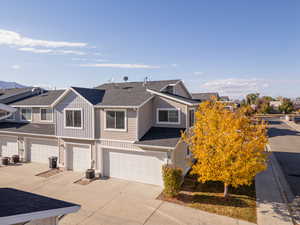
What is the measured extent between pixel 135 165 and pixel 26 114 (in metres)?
14.6

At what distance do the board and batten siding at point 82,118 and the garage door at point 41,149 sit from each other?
2.31 meters

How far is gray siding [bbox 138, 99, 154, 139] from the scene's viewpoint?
14359 millimetres

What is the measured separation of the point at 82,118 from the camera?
15.8 metres

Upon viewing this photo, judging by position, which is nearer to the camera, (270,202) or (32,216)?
(32,216)

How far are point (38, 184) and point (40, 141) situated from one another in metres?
5.87

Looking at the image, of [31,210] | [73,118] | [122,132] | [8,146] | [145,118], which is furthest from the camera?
[8,146]

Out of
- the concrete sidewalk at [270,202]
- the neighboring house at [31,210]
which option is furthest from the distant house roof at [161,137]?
the neighboring house at [31,210]

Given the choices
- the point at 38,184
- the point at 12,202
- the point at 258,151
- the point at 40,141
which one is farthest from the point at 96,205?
the point at 40,141

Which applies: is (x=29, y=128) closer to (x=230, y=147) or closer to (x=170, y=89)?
(x=170, y=89)

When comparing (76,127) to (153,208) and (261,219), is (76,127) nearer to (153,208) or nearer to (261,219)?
(153,208)

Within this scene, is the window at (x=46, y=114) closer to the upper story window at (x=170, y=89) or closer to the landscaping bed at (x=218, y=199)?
the upper story window at (x=170, y=89)

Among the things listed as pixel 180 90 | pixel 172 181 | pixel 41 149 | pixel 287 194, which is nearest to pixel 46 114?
pixel 41 149

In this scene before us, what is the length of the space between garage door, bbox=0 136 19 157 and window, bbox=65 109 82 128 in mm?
7984

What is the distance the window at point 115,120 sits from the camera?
48.0 ft
